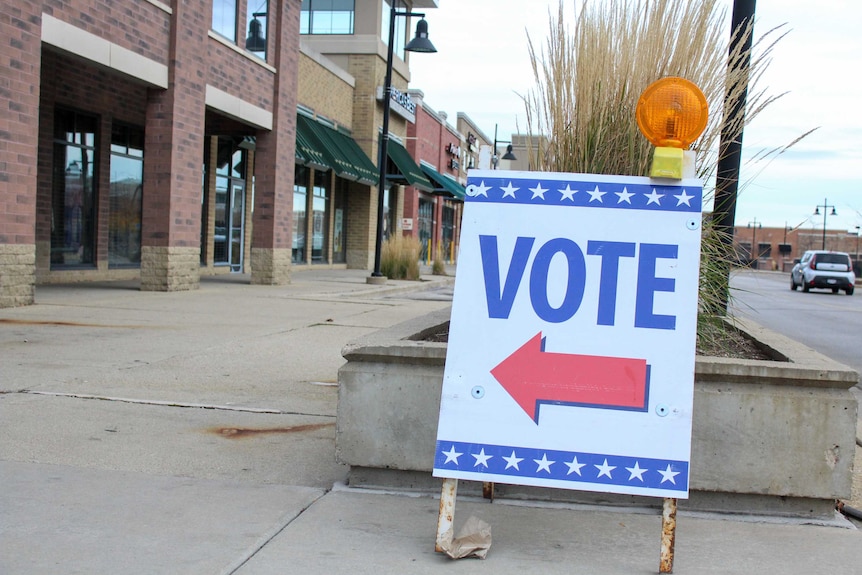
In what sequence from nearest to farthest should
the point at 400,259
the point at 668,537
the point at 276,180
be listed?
the point at 668,537
the point at 276,180
the point at 400,259

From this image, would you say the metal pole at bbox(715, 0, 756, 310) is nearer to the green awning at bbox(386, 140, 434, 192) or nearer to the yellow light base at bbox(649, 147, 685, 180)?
the yellow light base at bbox(649, 147, 685, 180)

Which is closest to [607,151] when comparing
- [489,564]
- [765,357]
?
[765,357]

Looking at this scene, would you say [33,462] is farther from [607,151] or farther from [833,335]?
[833,335]

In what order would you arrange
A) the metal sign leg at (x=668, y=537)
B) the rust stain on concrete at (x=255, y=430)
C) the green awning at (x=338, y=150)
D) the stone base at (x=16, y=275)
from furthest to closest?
the green awning at (x=338, y=150) < the stone base at (x=16, y=275) < the rust stain on concrete at (x=255, y=430) < the metal sign leg at (x=668, y=537)

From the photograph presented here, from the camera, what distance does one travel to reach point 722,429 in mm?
3643

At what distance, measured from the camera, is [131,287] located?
15352 millimetres

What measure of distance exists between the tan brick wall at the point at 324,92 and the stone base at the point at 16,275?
42.2ft

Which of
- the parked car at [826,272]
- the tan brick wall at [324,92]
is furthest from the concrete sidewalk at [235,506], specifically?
the parked car at [826,272]

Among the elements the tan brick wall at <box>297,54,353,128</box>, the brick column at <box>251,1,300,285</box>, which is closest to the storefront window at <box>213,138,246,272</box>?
the brick column at <box>251,1,300,285</box>

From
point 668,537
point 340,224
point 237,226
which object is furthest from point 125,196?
point 668,537

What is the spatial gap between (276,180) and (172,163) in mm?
4050

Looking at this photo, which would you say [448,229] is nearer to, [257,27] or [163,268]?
[257,27]

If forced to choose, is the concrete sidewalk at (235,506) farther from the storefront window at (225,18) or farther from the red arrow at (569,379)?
the storefront window at (225,18)

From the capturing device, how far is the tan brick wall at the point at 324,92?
23.2 meters
